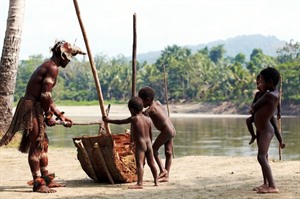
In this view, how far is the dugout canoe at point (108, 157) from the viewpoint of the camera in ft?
25.2

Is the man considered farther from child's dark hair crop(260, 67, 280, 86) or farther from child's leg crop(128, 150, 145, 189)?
child's dark hair crop(260, 67, 280, 86)

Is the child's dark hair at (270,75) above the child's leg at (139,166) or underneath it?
above

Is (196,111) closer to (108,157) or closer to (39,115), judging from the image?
(108,157)

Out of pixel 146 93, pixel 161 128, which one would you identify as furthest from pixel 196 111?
pixel 146 93

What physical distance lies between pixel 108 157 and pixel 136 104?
2.91ft

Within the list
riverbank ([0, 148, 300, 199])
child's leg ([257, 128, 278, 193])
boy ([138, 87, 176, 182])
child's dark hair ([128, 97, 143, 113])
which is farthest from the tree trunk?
child's leg ([257, 128, 278, 193])

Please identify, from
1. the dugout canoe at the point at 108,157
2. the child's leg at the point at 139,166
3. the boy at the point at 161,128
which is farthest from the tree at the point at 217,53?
the child's leg at the point at 139,166

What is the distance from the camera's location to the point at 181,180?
8.15 metres

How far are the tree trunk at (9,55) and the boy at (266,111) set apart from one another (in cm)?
788

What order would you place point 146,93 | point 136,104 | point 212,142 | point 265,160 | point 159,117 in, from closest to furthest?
point 265,160
point 136,104
point 146,93
point 159,117
point 212,142

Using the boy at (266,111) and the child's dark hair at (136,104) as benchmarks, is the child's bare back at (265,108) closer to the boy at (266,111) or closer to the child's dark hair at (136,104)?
the boy at (266,111)

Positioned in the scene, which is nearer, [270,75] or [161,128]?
[270,75]

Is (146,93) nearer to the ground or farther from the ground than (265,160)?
farther from the ground

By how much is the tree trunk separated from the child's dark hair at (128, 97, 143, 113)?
6690 mm
